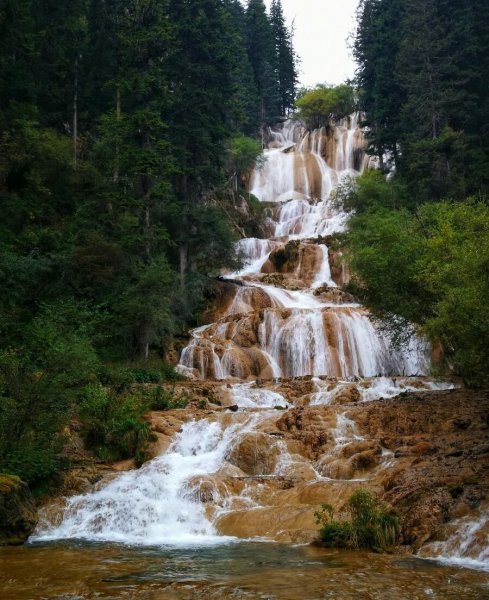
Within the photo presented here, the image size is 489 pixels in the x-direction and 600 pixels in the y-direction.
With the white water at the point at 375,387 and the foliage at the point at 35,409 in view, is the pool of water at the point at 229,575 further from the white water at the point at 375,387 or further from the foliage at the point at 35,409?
the white water at the point at 375,387

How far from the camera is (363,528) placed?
374 inches

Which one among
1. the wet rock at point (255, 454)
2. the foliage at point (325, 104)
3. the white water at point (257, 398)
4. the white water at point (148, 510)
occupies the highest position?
the foliage at point (325, 104)

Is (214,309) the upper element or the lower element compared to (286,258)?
lower

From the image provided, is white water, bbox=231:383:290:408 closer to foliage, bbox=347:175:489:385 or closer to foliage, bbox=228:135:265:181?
foliage, bbox=347:175:489:385

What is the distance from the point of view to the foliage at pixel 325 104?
61062 mm

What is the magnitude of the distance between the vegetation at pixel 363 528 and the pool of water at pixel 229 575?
0.35 meters

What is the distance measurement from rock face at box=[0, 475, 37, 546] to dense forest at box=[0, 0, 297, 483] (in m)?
2.74

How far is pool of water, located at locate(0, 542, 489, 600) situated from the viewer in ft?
22.4

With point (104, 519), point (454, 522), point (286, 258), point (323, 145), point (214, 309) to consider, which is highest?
point (323, 145)

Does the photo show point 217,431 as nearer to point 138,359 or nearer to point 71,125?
point 138,359

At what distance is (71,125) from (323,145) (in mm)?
31406

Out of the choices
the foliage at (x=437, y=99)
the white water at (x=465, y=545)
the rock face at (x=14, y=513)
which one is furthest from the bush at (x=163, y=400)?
the foliage at (x=437, y=99)

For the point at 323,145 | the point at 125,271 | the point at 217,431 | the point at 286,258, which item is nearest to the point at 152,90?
the point at 125,271

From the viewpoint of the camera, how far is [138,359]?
24.3 m
